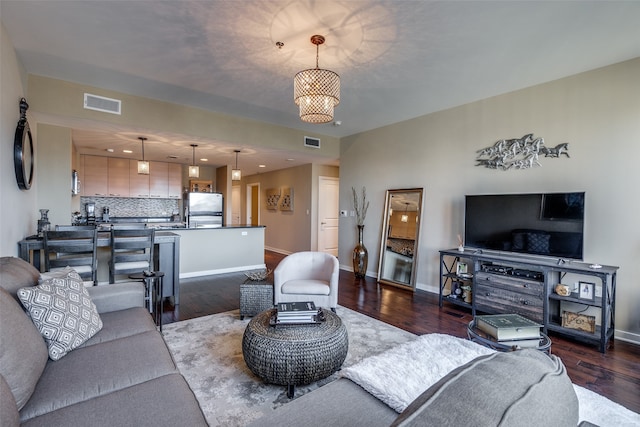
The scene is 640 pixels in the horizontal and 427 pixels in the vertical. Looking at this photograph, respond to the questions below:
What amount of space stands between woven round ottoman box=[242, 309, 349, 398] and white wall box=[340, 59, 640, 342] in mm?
2981

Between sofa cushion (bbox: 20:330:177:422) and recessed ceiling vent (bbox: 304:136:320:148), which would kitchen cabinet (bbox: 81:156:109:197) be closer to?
recessed ceiling vent (bbox: 304:136:320:148)

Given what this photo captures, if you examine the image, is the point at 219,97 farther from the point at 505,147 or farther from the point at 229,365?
the point at 505,147

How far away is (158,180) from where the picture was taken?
753cm

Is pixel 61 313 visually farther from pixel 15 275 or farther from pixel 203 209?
pixel 203 209

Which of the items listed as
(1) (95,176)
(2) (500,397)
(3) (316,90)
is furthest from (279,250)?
(2) (500,397)

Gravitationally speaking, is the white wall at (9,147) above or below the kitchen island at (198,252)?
above

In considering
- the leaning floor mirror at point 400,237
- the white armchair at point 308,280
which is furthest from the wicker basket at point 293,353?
the leaning floor mirror at point 400,237

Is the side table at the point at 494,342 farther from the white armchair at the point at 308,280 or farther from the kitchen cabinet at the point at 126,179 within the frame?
the kitchen cabinet at the point at 126,179

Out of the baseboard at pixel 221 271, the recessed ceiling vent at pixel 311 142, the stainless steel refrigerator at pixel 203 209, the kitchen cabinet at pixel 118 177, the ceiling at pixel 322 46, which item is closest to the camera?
the ceiling at pixel 322 46

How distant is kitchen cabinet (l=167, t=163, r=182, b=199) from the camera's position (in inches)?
304

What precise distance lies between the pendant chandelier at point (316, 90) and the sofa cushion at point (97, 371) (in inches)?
80.9

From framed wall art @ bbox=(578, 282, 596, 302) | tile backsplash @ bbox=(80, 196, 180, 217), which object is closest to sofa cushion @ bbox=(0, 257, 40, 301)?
framed wall art @ bbox=(578, 282, 596, 302)

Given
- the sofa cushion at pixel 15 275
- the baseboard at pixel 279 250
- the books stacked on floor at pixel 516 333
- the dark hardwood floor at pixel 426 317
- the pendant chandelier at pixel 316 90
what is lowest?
the dark hardwood floor at pixel 426 317

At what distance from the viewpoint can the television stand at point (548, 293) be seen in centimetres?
280
